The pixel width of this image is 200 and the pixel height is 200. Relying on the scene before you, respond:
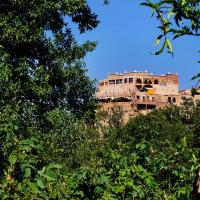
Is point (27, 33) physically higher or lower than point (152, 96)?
lower

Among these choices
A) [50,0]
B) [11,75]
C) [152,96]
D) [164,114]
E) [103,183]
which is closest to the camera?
[103,183]

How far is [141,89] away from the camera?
12544cm

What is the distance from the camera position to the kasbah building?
11219cm

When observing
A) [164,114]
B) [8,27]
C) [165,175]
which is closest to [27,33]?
[8,27]

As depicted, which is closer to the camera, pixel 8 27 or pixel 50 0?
pixel 8 27

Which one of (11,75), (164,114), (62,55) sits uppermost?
(164,114)

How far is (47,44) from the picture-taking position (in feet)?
44.6

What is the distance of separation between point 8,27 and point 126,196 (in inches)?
286

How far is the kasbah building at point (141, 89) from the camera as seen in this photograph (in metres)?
112

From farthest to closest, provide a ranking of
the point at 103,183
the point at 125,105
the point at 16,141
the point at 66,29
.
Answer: the point at 125,105, the point at 66,29, the point at 103,183, the point at 16,141

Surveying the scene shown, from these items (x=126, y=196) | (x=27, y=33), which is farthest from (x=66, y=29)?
(x=126, y=196)

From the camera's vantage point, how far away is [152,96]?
4493 inches

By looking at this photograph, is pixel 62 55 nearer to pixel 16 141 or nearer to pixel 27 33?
pixel 27 33

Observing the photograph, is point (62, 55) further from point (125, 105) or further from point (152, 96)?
point (152, 96)
